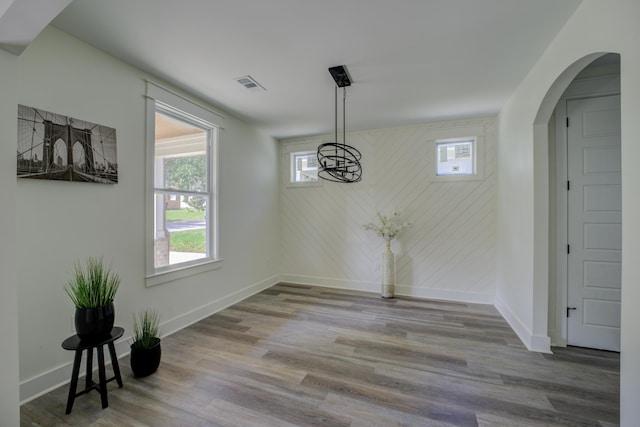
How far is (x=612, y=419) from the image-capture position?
1677mm

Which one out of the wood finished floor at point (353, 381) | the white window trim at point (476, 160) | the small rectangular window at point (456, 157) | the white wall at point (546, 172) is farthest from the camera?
the small rectangular window at point (456, 157)

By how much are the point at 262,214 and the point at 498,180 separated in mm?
3671

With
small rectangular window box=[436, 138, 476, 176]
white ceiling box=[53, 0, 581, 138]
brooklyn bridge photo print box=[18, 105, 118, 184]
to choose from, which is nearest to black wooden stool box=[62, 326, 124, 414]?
brooklyn bridge photo print box=[18, 105, 118, 184]

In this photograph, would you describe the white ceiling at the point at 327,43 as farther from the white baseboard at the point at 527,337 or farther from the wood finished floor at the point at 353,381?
the wood finished floor at the point at 353,381

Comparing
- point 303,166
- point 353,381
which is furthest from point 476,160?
point 353,381

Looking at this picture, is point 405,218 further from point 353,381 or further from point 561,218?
point 353,381

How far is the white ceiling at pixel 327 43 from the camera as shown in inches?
69.6

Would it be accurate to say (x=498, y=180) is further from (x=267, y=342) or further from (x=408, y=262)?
(x=267, y=342)

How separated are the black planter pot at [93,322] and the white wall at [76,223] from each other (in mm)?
413

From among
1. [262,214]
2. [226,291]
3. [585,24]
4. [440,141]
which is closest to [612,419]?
[585,24]

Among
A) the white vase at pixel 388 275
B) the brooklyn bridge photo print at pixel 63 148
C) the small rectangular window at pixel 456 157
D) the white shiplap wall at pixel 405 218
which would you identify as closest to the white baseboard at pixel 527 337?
the white shiplap wall at pixel 405 218

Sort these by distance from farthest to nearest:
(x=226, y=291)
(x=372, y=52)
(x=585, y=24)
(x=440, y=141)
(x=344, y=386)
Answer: (x=440, y=141) → (x=226, y=291) → (x=372, y=52) → (x=344, y=386) → (x=585, y=24)

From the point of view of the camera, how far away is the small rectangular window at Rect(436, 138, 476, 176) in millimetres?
3994

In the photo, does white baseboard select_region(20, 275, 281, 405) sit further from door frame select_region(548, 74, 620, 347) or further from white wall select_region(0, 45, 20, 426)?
door frame select_region(548, 74, 620, 347)
